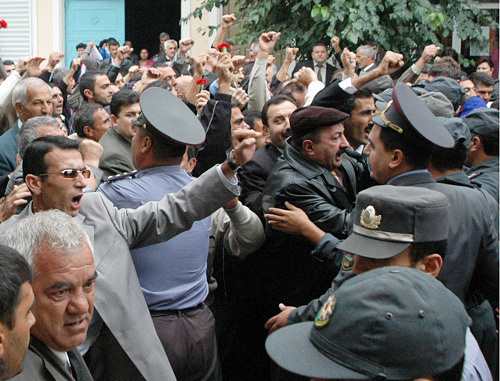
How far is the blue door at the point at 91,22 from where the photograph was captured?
14.1 meters

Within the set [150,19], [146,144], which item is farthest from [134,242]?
[150,19]

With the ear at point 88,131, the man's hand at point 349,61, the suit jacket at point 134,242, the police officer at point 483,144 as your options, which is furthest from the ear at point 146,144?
the man's hand at point 349,61

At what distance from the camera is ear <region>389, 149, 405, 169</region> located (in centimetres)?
288

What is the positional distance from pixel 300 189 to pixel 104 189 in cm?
97

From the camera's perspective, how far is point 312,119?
11.3ft

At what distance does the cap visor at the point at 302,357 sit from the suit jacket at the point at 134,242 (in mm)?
1204

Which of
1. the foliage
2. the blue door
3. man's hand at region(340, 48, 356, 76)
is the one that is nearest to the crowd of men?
man's hand at region(340, 48, 356, 76)

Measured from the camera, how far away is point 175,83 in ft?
23.8

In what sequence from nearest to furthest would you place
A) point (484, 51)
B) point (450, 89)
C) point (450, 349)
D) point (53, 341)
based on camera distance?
point (450, 349) < point (53, 341) < point (450, 89) < point (484, 51)

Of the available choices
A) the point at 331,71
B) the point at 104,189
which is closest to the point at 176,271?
the point at 104,189

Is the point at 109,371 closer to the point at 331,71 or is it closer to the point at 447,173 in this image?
the point at 447,173

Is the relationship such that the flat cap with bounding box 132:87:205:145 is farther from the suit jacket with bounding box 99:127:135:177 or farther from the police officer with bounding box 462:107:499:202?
the police officer with bounding box 462:107:499:202

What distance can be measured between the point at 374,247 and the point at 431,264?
0.73ft

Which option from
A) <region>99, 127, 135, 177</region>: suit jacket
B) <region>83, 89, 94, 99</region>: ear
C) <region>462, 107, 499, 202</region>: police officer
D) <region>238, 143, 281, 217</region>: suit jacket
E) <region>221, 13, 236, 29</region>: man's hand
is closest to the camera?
<region>462, 107, 499, 202</region>: police officer
